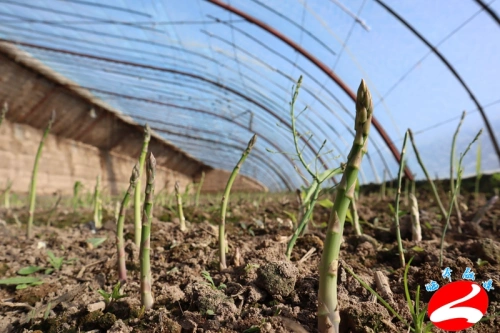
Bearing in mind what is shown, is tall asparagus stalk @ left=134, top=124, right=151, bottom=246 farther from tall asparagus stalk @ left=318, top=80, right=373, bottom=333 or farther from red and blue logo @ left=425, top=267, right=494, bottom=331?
red and blue logo @ left=425, top=267, right=494, bottom=331

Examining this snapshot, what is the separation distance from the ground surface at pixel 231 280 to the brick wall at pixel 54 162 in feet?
20.3

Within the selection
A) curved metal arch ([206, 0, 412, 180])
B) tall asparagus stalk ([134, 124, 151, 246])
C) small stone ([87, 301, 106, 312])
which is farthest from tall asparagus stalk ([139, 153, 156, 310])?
curved metal arch ([206, 0, 412, 180])

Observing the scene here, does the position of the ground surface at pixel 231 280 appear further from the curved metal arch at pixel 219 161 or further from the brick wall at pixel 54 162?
the curved metal arch at pixel 219 161

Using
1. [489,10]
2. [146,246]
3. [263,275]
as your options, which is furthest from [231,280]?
[489,10]

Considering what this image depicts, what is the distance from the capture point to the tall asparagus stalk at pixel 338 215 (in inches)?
25.3

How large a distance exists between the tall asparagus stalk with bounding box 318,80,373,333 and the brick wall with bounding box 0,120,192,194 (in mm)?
7287

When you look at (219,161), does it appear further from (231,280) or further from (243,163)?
(231,280)

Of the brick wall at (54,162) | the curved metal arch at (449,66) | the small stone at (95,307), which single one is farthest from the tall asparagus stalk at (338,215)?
the brick wall at (54,162)

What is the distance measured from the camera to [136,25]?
6.88m

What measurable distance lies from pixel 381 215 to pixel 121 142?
47.3 feet

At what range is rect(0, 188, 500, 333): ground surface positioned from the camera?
86cm

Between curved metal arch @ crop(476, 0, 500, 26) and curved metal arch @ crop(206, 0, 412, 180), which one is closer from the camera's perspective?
curved metal arch @ crop(476, 0, 500, 26)

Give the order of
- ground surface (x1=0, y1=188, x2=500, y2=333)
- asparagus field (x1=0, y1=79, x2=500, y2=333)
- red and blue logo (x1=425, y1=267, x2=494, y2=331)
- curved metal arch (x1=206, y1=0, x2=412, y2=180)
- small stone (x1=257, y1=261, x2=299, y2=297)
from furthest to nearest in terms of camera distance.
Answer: curved metal arch (x1=206, y1=0, x2=412, y2=180) < small stone (x1=257, y1=261, x2=299, y2=297) < ground surface (x1=0, y1=188, x2=500, y2=333) < asparagus field (x1=0, y1=79, x2=500, y2=333) < red and blue logo (x1=425, y1=267, x2=494, y2=331)

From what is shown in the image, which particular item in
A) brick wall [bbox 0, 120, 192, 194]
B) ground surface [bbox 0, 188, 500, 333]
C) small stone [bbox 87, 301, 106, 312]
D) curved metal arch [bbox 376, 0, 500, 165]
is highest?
curved metal arch [bbox 376, 0, 500, 165]
